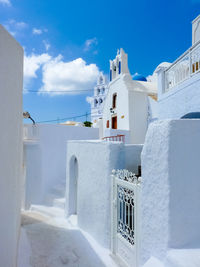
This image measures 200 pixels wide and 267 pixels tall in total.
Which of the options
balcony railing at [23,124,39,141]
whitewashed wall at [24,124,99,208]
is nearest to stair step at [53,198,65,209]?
whitewashed wall at [24,124,99,208]

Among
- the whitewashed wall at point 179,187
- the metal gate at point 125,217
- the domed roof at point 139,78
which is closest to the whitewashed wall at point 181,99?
the whitewashed wall at point 179,187

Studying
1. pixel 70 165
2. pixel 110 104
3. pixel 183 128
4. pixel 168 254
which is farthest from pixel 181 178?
pixel 110 104

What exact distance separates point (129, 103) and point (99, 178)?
790cm

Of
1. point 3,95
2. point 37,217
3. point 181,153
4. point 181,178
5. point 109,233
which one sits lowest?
point 37,217

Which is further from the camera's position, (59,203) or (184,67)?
(59,203)

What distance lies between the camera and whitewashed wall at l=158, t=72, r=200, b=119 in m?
4.27

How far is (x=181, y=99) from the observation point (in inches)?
189

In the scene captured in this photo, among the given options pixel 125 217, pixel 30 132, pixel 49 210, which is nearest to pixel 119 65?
pixel 30 132

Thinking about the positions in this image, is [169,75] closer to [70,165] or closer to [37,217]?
[70,165]

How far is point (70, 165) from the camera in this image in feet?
26.4

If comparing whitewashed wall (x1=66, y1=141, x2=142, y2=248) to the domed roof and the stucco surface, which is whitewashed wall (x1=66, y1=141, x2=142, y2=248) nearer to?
the stucco surface

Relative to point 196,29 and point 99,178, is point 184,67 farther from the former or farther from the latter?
point 99,178

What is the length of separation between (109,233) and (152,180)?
2792 millimetres

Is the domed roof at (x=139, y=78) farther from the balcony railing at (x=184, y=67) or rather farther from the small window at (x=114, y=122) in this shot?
the balcony railing at (x=184, y=67)
